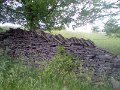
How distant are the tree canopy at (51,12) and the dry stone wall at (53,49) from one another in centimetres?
220

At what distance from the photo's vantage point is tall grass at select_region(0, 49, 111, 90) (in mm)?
8820

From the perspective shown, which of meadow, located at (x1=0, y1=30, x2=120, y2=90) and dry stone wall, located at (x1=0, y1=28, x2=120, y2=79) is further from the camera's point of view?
dry stone wall, located at (x1=0, y1=28, x2=120, y2=79)

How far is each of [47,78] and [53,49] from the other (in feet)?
9.05

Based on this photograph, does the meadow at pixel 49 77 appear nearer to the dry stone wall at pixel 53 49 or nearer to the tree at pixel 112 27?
the dry stone wall at pixel 53 49

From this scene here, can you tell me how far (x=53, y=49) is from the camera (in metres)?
12.7

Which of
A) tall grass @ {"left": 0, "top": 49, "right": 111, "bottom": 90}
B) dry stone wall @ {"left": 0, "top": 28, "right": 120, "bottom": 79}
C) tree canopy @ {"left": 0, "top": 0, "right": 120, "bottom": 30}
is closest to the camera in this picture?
tall grass @ {"left": 0, "top": 49, "right": 111, "bottom": 90}

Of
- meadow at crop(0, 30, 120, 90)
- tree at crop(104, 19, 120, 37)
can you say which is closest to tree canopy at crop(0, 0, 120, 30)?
tree at crop(104, 19, 120, 37)

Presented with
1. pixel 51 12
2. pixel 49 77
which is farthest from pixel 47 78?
pixel 51 12

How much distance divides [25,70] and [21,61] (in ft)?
5.52

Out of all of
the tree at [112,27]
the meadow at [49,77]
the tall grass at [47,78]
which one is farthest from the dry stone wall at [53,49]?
the tree at [112,27]

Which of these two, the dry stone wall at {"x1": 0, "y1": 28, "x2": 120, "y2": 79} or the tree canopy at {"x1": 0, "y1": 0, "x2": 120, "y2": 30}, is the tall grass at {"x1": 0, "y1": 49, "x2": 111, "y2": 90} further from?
the tree canopy at {"x1": 0, "y1": 0, "x2": 120, "y2": 30}

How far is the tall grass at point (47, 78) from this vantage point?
8.82 m

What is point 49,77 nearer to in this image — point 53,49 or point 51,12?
point 53,49

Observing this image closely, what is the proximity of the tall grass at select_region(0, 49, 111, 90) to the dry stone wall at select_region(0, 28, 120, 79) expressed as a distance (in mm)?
852
